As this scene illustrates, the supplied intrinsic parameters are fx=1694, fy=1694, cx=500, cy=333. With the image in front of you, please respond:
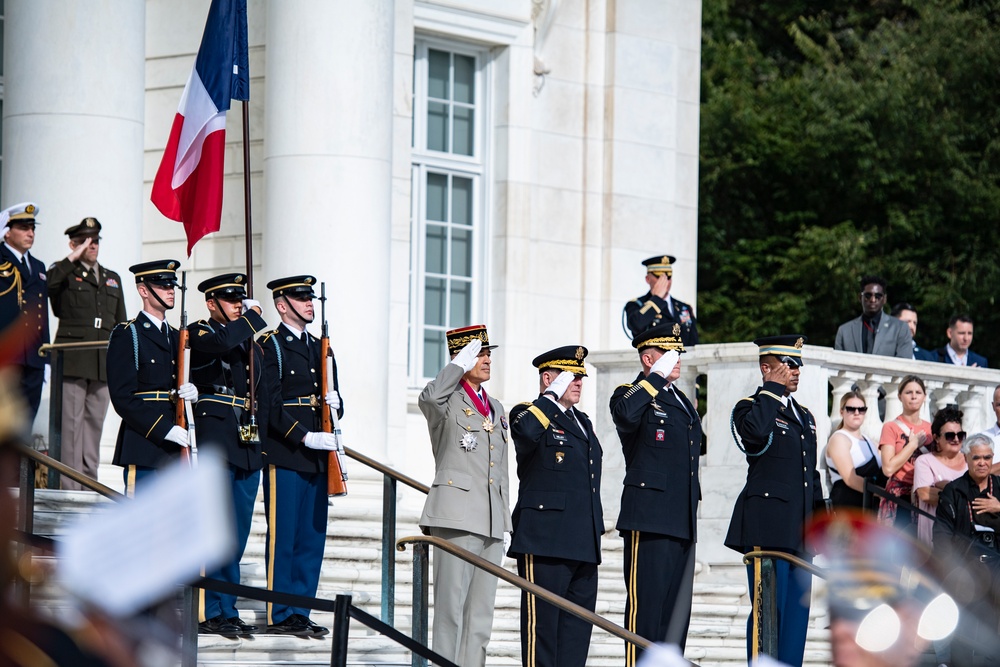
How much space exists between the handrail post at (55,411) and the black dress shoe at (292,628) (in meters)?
2.47

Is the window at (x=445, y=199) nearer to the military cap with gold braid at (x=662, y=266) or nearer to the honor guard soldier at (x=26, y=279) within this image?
the military cap with gold braid at (x=662, y=266)

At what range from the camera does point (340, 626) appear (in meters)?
5.71

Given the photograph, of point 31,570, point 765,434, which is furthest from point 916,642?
point 765,434

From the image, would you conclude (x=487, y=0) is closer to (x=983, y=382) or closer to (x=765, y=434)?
(x=983, y=382)

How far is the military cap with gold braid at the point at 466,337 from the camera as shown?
938 cm

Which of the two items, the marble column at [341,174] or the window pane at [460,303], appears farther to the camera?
the window pane at [460,303]

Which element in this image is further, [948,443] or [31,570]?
[948,443]

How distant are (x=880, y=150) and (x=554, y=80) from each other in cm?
931

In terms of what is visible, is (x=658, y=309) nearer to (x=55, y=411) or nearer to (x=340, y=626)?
(x=55, y=411)

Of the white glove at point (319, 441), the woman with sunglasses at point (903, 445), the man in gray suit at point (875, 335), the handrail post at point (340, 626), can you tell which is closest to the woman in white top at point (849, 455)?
the woman with sunglasses at point (903, 445)

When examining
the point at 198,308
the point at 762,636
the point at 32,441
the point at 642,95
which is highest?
the point at 642,95

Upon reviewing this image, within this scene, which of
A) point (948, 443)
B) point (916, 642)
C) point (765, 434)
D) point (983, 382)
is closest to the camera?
point (916, 642)

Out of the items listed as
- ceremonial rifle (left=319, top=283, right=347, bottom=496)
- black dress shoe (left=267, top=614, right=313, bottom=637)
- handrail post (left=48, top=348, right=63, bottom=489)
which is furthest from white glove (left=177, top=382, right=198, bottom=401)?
Result: handrail post (left=48, top=348, right=63, bottom=489)

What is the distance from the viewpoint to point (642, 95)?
17.2 metres
